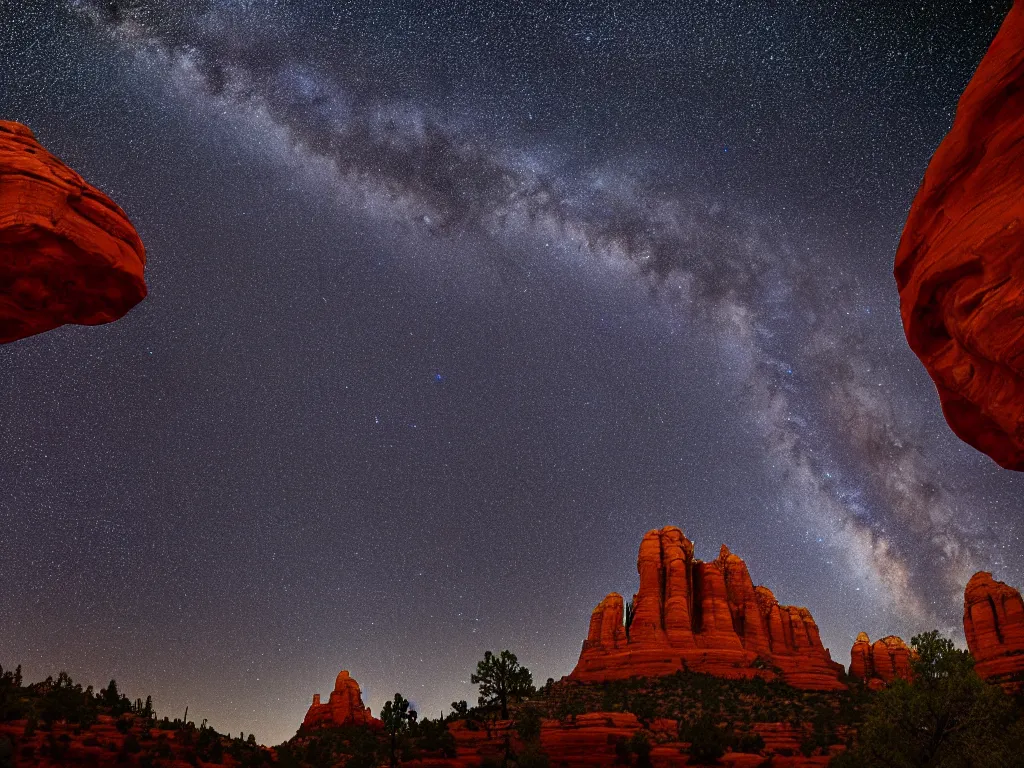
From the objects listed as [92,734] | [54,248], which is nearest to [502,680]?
[92,734]

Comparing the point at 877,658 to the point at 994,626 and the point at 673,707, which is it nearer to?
the point at 994,626

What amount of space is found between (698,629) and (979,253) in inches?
3320

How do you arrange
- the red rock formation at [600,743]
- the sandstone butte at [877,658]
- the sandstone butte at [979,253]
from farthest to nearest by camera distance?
the sandstone butte at [877,658] < the red rock formation at [600,743] < the sandstone butte at [979,253]

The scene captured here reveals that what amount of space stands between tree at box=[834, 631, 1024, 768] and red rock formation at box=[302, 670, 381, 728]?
240 ft

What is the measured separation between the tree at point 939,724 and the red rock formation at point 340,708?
240ft

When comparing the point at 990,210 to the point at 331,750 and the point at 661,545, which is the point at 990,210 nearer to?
the point at 331,750

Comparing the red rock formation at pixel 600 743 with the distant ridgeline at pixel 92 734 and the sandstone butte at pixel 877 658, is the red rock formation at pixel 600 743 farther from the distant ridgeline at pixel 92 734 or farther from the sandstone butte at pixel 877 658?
the sandstone butte at pixel 877 658

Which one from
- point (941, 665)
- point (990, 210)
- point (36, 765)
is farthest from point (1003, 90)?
point (36, 765)

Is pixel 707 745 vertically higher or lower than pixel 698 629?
lower

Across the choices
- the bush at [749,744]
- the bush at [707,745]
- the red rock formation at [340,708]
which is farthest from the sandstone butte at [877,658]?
the red rock formation at [340,708]

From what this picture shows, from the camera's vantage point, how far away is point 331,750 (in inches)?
1972

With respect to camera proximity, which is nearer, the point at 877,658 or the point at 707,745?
the point at 707,745

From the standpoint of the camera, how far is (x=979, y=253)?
31.7ft

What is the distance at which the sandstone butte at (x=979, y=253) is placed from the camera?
30.3ft
